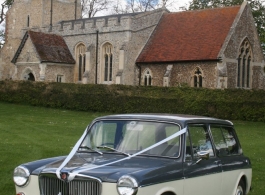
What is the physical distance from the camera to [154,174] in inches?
240

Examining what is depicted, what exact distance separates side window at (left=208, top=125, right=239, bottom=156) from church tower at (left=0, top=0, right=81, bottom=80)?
36184 mm

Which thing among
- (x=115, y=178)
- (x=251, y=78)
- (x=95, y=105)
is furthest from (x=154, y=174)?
(x=251, y=78)

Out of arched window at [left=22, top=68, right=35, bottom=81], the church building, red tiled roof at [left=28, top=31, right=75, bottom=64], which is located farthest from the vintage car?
arched window at [left=22, top=68, right=35, bottom=81]

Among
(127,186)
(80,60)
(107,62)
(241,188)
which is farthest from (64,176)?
(80,60)

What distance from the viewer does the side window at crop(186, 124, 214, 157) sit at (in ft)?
23.5

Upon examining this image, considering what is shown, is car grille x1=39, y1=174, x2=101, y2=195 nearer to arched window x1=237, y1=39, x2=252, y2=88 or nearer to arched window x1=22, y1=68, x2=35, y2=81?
arched window x1=237, y1=39, x2=252, y2=88

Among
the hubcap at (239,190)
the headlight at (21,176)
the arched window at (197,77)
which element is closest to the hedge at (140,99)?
the arched window at (197,77)

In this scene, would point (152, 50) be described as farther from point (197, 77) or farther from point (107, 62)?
point (197, 77)

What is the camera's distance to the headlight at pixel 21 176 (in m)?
6.54

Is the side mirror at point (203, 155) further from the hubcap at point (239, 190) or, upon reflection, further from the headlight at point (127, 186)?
the headlight at point (127, 186)

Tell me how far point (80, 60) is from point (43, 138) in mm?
23619

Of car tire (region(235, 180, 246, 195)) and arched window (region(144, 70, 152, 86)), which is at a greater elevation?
arched window (region(144, 70, 152, 86))

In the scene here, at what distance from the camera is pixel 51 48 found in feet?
124

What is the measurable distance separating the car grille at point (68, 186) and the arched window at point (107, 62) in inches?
1241
